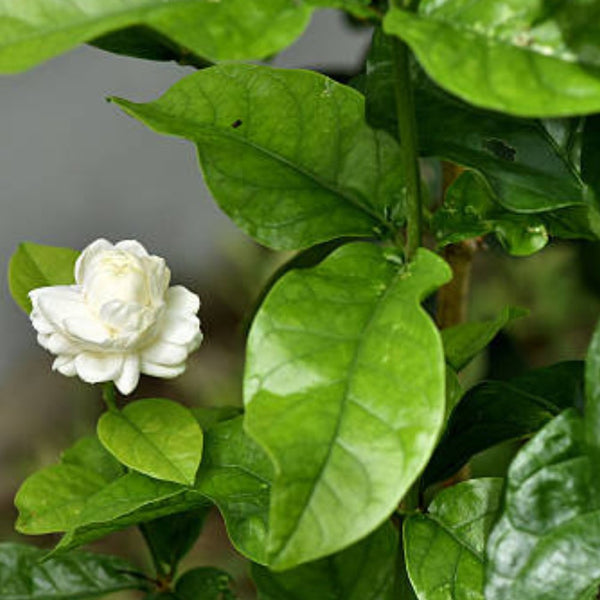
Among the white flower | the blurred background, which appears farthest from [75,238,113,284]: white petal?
the blurred background

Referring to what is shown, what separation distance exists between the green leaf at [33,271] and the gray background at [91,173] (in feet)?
5.95

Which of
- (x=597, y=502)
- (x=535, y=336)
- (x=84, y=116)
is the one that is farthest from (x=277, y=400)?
(x=84, y=116)

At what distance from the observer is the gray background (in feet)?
8.46

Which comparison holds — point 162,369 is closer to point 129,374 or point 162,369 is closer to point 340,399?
point 129,374

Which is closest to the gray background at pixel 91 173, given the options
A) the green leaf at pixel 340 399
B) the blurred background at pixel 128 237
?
the blurred background at pixel 128 237

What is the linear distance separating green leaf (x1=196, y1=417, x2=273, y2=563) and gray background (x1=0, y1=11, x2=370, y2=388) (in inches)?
74.1

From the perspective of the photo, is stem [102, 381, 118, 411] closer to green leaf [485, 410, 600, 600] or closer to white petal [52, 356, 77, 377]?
white petal [52, 356, 77, 377]

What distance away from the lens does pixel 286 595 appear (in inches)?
32.5

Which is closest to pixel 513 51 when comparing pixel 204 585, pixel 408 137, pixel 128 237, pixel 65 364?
pixel 408 137

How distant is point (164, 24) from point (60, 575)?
1.73ft

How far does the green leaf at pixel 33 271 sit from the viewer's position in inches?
29.9

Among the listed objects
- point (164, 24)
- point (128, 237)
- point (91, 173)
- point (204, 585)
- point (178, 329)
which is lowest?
point (128, 237)

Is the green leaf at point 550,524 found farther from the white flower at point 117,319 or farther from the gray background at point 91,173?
the gray background at point 91,173

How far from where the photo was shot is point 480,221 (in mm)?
667
